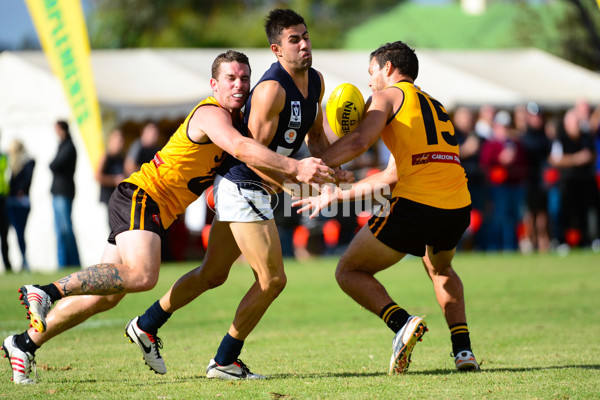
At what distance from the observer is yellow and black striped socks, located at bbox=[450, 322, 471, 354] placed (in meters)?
6.27

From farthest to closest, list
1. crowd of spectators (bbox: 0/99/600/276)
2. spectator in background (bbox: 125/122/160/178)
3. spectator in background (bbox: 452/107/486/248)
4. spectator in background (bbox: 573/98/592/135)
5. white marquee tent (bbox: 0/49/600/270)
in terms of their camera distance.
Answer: spectator in background (bbox: 573/98/592/135), crowd of spectators (bbox: 0/99/600/276), spectator in background (bbox: 452/107/486/248), white marquee tent (bbox: 0/49/600/270), spectator in background (bbox: 125/122/160/178)

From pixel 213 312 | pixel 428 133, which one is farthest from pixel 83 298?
pixel 213 312

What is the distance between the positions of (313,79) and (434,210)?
125 cm

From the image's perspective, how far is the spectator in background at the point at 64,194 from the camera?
1438cm

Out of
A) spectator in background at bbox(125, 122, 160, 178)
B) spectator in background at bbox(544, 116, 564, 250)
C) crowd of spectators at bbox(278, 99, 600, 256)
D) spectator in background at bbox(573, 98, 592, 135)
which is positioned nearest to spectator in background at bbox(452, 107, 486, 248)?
crowd of spectators at bbox(278, 99, 600, 256)

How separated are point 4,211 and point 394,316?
35.7 ft

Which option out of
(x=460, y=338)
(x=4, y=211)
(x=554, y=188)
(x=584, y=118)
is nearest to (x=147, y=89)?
(x=4, y=211)

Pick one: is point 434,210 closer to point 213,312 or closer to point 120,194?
point 120,194

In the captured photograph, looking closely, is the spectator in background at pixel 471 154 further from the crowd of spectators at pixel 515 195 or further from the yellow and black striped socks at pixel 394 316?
the yellow and black striped socks at pixel 394 316

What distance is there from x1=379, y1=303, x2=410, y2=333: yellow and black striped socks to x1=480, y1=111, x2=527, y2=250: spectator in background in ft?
36.0

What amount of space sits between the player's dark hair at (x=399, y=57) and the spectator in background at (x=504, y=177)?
34.6ft

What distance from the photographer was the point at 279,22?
5.96 metres

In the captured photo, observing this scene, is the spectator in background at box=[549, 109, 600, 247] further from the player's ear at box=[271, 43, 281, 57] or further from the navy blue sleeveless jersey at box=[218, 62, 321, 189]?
the player's ear at box=[271, 43, 281, 57]

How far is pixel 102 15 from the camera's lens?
4822 centimetres
